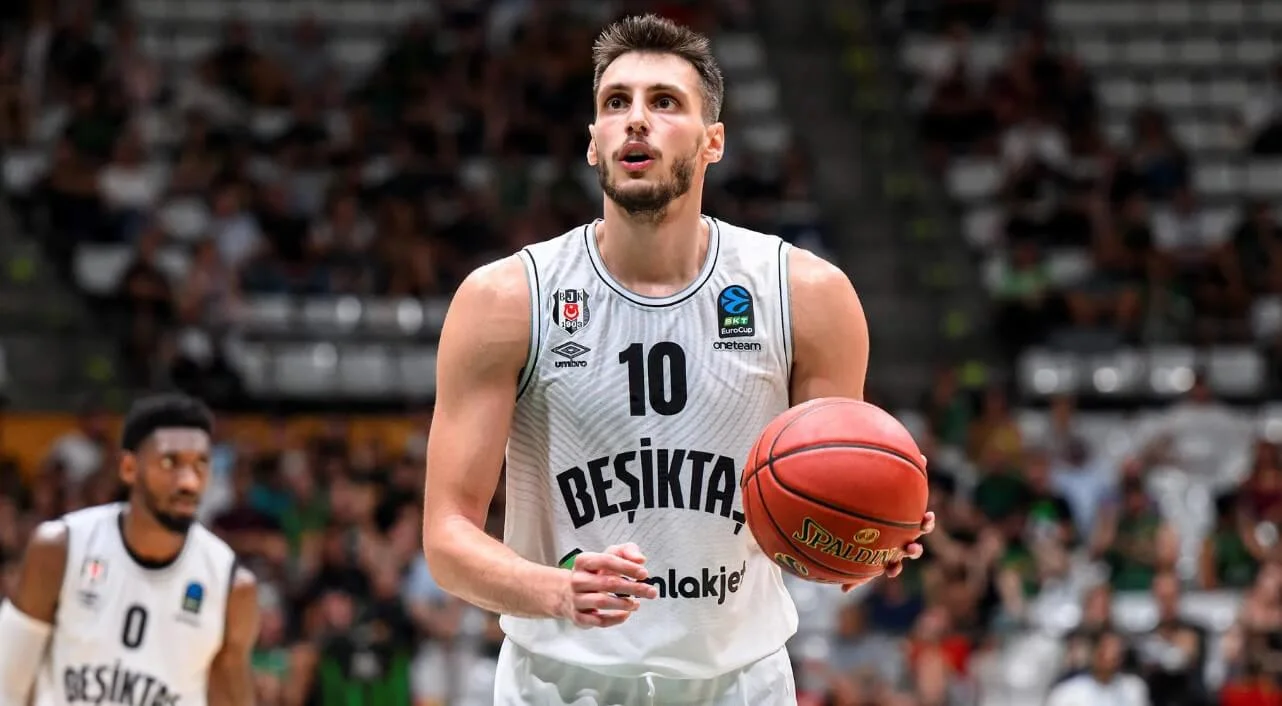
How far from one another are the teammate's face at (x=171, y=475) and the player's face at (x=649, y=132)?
2914 millimetres

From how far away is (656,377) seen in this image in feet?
14.7

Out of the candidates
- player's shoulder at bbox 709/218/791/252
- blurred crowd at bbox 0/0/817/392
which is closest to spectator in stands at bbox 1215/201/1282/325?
blurred crowd at bbox 0/0/817/392

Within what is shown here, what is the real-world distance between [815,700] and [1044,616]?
1.93 meters

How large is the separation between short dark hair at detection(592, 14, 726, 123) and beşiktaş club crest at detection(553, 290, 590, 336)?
21.1 inches

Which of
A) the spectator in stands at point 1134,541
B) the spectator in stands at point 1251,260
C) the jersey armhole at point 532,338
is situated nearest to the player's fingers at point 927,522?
the jersey armhole at point 532,338

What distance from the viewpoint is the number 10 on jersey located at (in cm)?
448

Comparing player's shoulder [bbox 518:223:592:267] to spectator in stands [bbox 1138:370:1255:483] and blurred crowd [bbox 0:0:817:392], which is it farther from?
spectator in stands [bbox 1138:370:1255:483]

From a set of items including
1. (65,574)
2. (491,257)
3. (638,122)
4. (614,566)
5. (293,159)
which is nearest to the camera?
(614,566)

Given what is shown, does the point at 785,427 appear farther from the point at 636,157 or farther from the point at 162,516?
the point at 162,516

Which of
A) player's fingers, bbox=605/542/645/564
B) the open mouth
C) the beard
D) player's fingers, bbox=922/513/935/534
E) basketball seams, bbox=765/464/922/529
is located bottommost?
player's fingers, bbox=605/542/645/564

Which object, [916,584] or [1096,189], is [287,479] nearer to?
[916,584]

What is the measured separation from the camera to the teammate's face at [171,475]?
271 inches

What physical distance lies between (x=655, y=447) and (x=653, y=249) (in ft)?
1.72

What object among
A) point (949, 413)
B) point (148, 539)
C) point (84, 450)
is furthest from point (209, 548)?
point (949, 413)
